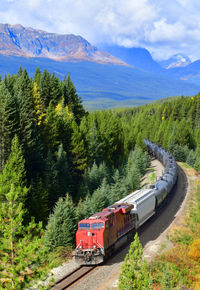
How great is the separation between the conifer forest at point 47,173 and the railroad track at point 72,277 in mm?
1758

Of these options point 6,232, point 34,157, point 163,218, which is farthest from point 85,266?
point 34,157

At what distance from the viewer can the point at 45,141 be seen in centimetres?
5844

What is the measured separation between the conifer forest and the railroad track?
1.76 m

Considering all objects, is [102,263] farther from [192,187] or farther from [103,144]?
[103,144]

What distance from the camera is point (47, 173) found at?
4762 cm

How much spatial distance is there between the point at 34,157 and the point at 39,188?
8.53m

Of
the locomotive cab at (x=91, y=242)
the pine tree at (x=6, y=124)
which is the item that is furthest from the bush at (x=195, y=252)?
the pine tree at (x=6, y=124)

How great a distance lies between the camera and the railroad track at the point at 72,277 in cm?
2170

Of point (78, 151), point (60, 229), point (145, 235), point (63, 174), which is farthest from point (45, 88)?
point (60, 229)

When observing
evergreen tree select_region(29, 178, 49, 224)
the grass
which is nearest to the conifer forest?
evergreen tree select_region(29, 178, 49, 224)

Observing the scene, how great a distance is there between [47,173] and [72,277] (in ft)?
84.4

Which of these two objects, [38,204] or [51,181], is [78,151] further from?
[38,204]

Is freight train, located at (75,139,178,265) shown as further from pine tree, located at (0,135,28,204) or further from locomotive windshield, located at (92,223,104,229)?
pine tree, located at (0,135,28,204)

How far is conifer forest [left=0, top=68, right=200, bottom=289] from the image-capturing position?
15.3 metres
